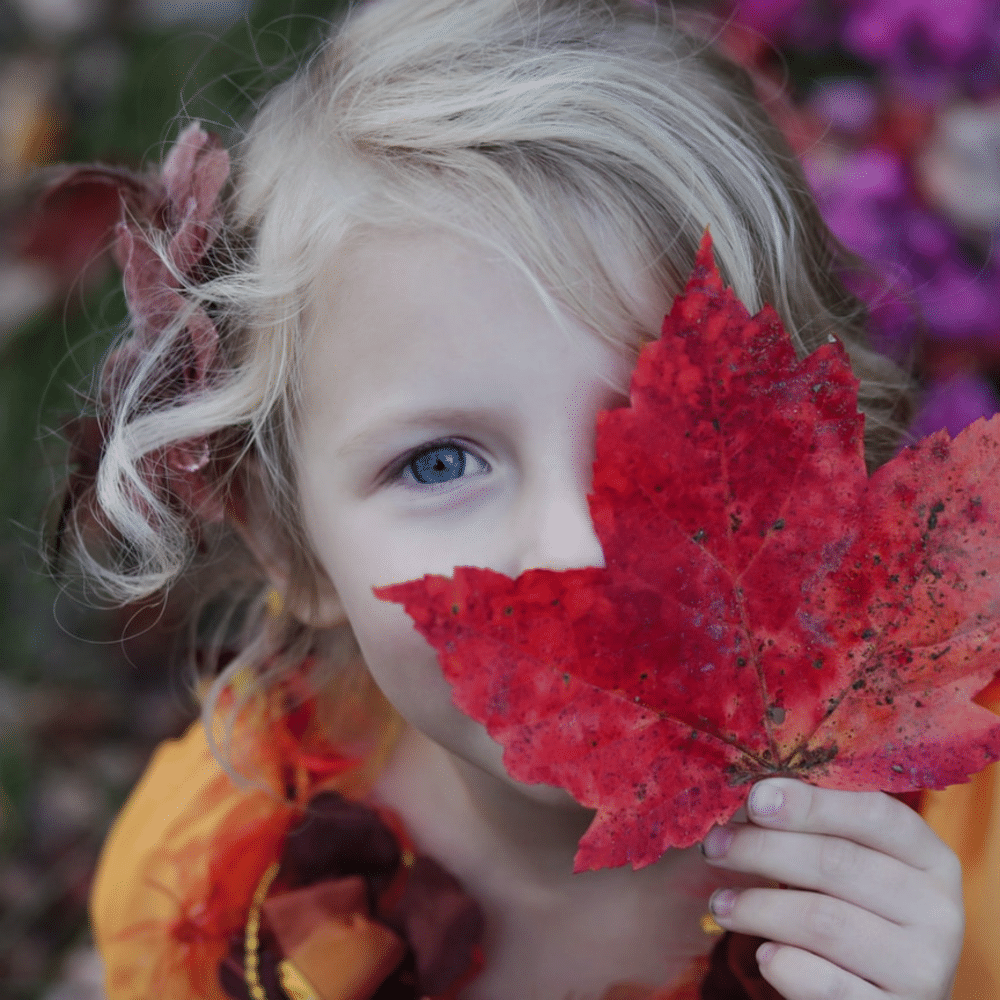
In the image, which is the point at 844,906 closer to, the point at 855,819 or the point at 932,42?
the point at 855,819

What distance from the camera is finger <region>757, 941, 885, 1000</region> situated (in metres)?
0.63

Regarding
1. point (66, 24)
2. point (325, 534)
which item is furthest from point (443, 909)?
point (66, 24)

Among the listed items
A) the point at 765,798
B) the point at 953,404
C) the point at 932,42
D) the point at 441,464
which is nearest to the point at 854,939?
the point at 765,798

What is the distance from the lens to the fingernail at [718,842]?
2.12 ft

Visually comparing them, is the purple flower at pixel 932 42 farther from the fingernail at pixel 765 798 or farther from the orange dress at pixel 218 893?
the fingernail at pixel 765 798

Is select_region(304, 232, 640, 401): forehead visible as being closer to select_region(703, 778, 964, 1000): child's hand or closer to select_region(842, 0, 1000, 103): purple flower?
select_region(703, 778, 964, 1000): child's hand

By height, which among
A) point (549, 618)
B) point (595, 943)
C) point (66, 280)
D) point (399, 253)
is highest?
point (399, 253)

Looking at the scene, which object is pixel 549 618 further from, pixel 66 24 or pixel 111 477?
pixel 66 24

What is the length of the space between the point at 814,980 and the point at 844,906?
0.05 m

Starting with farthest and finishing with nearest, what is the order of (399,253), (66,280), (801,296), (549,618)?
1. (66,280)
2. (801,296)
3. (399,253)
4. (549,618)

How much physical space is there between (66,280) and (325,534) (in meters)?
1.40

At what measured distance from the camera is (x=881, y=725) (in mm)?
573

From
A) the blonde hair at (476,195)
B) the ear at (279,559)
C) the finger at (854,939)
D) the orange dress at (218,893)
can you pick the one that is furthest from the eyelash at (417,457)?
the orange dress at (218,893)

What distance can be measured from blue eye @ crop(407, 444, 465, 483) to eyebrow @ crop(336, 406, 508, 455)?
1.7 inches
